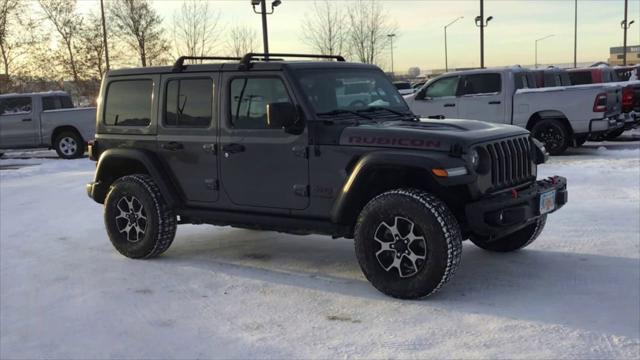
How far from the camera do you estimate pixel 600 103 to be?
496 inches

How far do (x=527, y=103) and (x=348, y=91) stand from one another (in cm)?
854

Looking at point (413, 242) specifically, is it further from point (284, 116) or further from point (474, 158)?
point (284, 116)

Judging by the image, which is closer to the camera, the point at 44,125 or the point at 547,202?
the point at 547,202

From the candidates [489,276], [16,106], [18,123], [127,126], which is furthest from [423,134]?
[16,106]

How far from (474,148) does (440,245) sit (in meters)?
0.74

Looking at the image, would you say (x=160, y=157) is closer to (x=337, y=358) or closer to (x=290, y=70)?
(x=290, y=70)

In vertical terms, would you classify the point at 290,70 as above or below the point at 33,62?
below

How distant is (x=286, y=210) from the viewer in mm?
5363

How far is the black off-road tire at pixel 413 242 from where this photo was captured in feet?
14.8

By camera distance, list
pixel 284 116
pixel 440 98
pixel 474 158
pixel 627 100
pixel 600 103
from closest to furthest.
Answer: pixel 474 158
pixel 284 116
pixel 600 103
pixel 627 100
pixel 440 98

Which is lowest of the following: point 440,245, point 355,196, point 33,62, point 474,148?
point 440,245

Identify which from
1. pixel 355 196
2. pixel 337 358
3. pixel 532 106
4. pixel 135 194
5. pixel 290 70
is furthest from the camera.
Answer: pixel 532 106

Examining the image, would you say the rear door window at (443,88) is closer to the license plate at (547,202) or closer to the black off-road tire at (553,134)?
the black off-road tire at (553,134)

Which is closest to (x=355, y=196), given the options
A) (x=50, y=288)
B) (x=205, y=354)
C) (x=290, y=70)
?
(x=290, y=70)
